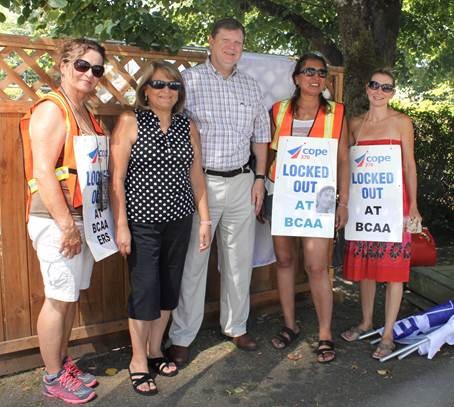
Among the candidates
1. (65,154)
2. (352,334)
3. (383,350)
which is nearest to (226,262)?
(352,334)

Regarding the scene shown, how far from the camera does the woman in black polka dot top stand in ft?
10.5

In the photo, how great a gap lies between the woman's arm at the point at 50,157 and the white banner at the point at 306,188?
1.51 meters

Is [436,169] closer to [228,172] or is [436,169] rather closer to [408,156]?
[408,156]

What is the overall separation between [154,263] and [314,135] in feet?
4.61

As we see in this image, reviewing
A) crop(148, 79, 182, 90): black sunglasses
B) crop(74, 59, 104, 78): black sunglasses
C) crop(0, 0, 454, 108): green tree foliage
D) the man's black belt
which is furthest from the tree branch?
crop(74, 59, 104, 78): black sunglasses

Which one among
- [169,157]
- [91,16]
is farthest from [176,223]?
[91,16]

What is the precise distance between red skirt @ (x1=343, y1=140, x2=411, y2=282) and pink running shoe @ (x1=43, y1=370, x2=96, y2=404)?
2.06 meters

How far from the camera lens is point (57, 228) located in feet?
9.77

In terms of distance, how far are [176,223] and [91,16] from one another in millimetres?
1681

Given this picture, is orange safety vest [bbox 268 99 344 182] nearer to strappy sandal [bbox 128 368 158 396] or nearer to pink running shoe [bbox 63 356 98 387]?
strappy sandal [bbox 128 368 158 396]

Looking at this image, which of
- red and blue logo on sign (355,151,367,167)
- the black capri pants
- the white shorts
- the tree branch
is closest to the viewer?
the white shorts

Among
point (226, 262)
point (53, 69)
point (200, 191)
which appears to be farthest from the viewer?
point (226, 262)

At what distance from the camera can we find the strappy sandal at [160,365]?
366cm

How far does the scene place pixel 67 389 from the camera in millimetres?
3301
